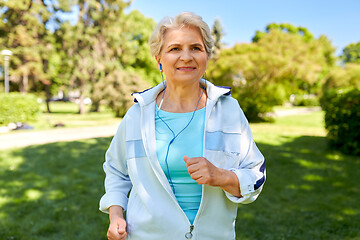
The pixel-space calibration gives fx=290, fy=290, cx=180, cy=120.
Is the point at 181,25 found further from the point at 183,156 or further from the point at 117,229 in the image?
the point at 117,229

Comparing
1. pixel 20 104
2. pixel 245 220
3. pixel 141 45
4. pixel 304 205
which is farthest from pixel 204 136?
pixel 141 45

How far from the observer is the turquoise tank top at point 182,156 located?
1411 mm

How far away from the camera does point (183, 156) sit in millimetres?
1378

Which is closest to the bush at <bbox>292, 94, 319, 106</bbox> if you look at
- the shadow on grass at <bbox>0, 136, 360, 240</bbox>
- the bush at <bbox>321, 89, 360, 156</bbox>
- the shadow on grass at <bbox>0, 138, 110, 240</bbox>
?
the bush at <bbox>321, 89, 360, 156</bbox>

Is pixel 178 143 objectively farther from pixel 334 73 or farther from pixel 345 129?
pixel 334 73

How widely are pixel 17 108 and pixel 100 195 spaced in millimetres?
11873

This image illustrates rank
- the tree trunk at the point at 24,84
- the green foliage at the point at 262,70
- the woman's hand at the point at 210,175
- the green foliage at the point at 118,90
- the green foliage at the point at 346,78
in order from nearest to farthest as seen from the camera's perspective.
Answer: the woman's hand at the point at 210,175, the green foliage at the point at 262,70, the green foliage at the point at 118,90, the green foliage at the point at 346,78, the tree trunk at the point at 24,84

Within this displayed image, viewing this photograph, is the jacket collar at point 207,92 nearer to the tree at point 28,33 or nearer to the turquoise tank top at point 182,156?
the turquoise tank top at point 182,156

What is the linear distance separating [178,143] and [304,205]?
4189 mm

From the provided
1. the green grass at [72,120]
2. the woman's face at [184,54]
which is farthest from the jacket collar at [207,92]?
the green grass at [72,120]

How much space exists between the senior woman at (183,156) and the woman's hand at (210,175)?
0.4 inches

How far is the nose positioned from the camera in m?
1.38

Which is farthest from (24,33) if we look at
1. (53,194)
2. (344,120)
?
(344,120)

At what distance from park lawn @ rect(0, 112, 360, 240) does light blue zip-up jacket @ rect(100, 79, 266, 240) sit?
2749mm
